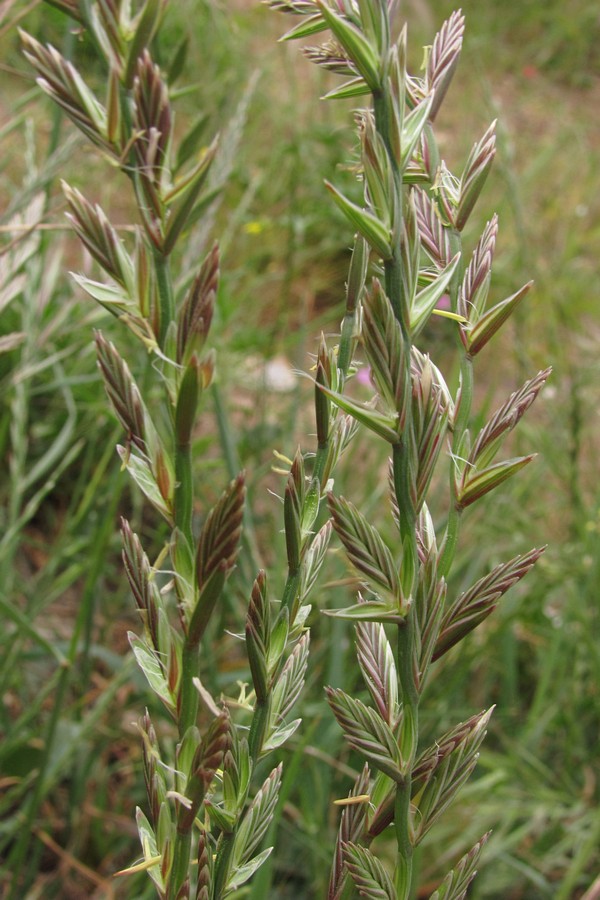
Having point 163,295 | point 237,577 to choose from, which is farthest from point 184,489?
point 237,577

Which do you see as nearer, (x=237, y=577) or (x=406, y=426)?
(x=406, y=426)

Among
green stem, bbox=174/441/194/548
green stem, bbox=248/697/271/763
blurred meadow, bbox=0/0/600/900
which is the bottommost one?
blurred meadow, bbox=0/0/600/900

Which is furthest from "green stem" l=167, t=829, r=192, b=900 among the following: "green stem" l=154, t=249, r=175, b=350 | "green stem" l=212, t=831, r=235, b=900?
"green stem" l=154, t=249, r=175, b=350

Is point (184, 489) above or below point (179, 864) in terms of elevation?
above

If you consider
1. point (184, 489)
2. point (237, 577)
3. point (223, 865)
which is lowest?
point (237, 577)

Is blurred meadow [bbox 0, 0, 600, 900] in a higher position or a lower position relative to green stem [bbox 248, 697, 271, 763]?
lower

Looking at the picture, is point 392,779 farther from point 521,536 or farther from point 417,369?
point 521,536

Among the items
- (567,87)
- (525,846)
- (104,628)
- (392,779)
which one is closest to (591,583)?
(525,846)

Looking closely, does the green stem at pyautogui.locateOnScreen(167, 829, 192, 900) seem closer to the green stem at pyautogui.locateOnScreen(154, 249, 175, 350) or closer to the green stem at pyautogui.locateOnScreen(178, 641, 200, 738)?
the green stem at pyautogui.locateOnScreen(178, 641, 200, 738)

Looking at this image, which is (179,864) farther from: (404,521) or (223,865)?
(404,521)
